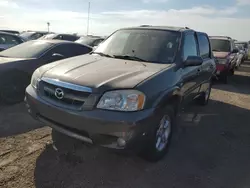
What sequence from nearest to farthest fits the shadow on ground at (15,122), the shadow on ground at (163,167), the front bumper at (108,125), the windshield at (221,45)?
the front bumper at (108,125) < the shadow on ground at (163,167) < the shadow on ground at (15,122) < the windshield at (221,45)

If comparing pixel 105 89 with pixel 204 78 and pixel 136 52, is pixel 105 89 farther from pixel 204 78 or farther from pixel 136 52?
pixel 204 78

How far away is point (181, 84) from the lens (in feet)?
12.7

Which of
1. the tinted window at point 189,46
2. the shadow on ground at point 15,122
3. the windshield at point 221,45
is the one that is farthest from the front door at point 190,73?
the windshield at point 221,45

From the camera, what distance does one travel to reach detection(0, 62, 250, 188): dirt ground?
3027 mm

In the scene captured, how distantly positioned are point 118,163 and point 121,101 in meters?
1.00

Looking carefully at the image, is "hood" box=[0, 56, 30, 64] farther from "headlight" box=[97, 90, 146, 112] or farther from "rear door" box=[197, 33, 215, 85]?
"rear door" box=[197, 33, 215, 85]

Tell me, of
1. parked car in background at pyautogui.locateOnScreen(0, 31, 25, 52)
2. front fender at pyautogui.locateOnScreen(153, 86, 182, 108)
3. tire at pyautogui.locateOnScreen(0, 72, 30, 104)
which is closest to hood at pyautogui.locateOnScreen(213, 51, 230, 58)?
front fender at pyautogui.locateOnScreen(153, 86, 182, 108)

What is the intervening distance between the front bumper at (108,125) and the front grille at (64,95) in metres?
0.07

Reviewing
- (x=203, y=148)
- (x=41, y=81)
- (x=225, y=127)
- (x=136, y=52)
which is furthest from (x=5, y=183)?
(x=225, y=127)

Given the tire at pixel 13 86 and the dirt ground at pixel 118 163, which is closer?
the dirt ground at pixel 118 163

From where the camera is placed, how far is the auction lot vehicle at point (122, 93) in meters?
2.85

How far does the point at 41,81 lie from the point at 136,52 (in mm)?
1520

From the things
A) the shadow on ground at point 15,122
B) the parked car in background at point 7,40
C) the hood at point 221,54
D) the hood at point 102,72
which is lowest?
the shadow on ground at point 15,122

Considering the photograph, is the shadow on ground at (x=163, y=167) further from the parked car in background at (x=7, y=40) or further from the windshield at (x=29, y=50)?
the parked car in background at (x=7, y=40)
